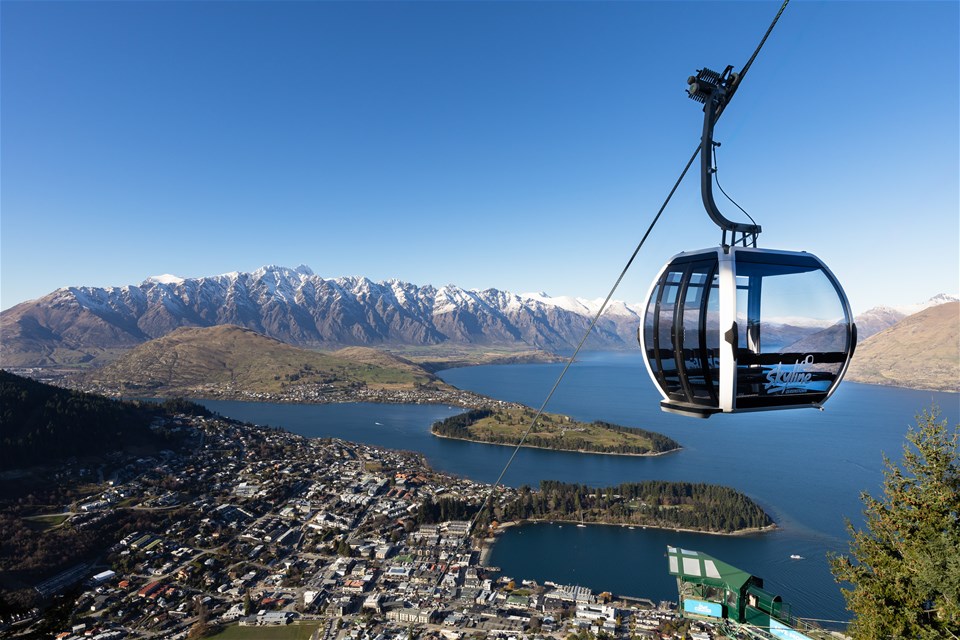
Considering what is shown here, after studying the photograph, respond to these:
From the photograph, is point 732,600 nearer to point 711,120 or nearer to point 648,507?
point 711,120

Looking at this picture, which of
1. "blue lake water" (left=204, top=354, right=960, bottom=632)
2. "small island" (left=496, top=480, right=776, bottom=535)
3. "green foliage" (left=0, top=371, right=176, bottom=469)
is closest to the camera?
"blue lake water" (left=204, top=354, right=960, bottom=632)

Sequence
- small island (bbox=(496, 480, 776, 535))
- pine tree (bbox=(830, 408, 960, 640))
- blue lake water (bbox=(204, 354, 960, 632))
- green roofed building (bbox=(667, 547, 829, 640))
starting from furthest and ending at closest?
small island (bbox=(496, 480, 776, 535)), blue lake water (bbox=(204, 354, 960, 632)), green roofed building (bbox=(667, 547, 829, 640)), pine tree (bbox=(830, 408, 960, 640))

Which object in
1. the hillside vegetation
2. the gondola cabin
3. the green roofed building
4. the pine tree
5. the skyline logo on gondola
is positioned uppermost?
the gondola cabin

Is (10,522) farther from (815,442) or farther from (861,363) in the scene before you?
(861,363)

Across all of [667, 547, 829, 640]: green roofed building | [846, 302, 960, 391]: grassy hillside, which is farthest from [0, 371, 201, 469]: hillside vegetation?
[846, 302, 960, 391]: grassy hillside

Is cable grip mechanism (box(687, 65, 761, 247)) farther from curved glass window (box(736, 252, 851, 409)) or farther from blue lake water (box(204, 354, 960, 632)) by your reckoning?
blue lake water (box(204, 354, 960, 632))

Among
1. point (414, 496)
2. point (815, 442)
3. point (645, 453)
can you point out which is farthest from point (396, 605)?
point (815, 442)

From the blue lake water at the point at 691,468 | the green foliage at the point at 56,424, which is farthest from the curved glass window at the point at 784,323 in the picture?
the green foliage at the point at 56,424
